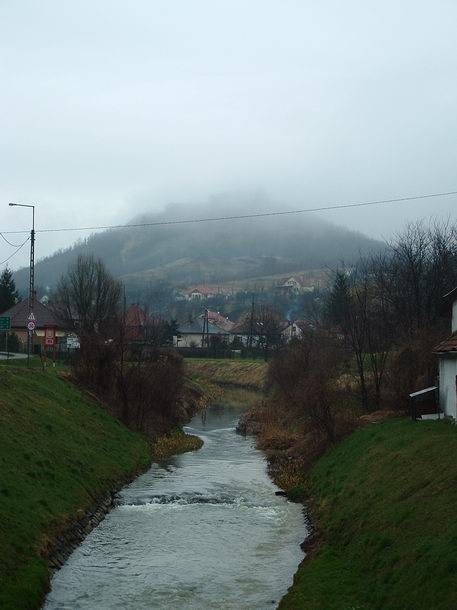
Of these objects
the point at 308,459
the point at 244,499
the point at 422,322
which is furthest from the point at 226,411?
the point at 244,499

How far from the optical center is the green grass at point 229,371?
97.4m

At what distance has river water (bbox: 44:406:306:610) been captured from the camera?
1739cm

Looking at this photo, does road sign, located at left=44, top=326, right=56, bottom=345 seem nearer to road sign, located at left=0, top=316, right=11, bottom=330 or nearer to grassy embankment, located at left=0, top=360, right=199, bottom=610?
grassy embankment, located at left=0, top=360, right=199, bottom=610

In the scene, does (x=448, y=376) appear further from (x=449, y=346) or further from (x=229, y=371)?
(x=229, y=371)

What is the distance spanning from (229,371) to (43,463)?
80.0 meters

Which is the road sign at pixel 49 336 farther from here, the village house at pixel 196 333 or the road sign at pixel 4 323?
the village house at pixel 196 333

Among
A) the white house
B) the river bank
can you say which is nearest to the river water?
the river bank

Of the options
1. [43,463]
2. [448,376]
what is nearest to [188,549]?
[43,463]

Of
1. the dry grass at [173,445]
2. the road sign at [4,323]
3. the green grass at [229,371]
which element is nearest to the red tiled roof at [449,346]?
the dry grass at [173,445]

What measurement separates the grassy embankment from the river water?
98 centimetres

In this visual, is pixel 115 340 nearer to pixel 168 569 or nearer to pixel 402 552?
pixel 168 569

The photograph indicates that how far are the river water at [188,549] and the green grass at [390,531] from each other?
4.16 feet

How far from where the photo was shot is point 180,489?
3127 cm

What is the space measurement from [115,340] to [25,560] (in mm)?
32850
